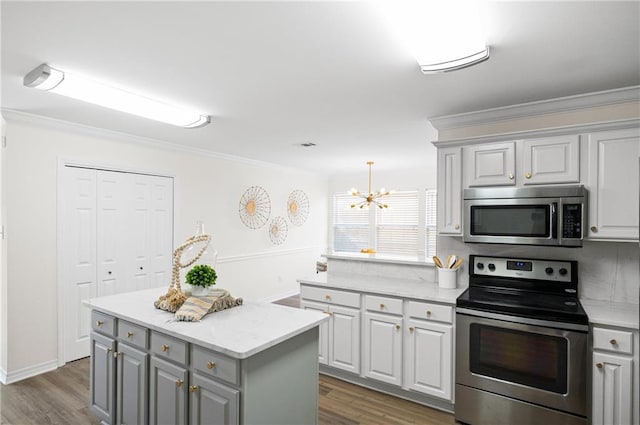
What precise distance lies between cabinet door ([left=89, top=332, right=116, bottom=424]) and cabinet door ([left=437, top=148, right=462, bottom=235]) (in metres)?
2.65

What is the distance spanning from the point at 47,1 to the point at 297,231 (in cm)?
563

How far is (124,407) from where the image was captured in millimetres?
2182

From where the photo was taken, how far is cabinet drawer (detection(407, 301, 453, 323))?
2.61m

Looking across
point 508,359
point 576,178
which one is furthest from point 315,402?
point 576,178

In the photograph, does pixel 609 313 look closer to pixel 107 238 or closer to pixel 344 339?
pixel 344 339

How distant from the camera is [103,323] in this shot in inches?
92.4

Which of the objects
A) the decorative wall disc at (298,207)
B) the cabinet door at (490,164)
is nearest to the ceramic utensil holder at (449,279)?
the cabinet door at (490,164)

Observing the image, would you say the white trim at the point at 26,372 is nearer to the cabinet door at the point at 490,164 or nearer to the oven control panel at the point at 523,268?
the oven control panel at the point at 523,268

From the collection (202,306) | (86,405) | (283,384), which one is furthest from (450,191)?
(86,405)

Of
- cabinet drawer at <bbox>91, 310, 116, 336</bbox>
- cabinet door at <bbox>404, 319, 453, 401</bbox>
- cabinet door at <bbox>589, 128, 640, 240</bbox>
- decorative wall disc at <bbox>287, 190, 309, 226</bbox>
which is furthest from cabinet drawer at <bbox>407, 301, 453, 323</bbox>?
decorative wall disc at <bbox>287, 190, 309, 226</bbox>

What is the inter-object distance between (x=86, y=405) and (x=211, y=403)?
1.80 m

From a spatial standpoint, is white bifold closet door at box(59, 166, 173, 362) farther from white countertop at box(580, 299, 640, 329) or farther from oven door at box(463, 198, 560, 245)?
white countertop at box(580, 299, 640, 329)

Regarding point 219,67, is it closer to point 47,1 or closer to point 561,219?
point 47,1

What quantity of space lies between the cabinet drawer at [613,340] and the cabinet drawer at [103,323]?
121 inches
